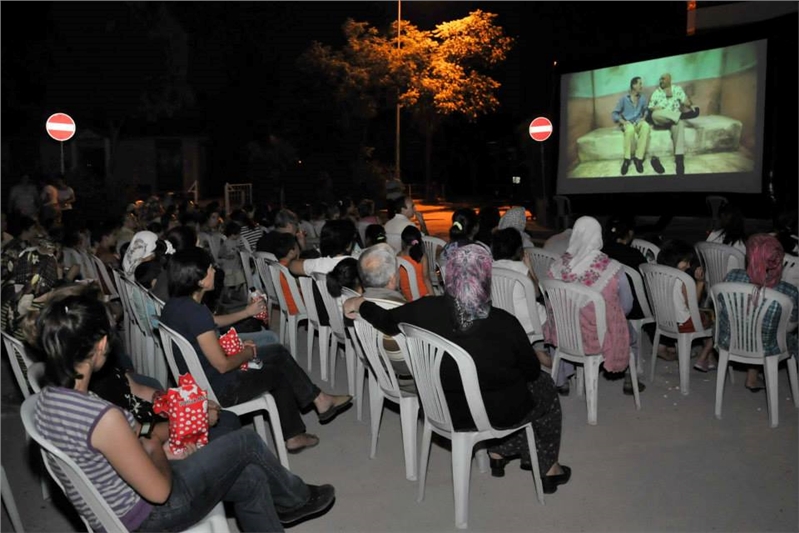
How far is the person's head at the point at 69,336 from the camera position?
2.29 meters

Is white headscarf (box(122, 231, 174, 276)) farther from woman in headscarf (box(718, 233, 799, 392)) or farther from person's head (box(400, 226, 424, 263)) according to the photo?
woman in headscarf (box(718, 233, 799, 392))

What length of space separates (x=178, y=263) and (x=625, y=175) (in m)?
10.9

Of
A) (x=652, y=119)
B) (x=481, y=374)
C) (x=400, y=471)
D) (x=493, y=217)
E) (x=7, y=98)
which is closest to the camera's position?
(x=481, y=374)

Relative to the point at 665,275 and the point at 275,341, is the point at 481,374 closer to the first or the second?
the point at 275,341

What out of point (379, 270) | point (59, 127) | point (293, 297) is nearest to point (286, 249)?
point (293, 297)

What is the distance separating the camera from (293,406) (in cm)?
411

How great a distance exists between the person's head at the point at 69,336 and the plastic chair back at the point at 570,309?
2928 mm

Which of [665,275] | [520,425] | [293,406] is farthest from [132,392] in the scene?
[665,275]

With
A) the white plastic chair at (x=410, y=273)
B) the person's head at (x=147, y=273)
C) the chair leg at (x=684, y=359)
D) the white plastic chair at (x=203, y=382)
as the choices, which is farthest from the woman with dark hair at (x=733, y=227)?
the person's head at (x=147, y=273)

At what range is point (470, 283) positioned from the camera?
3143mm

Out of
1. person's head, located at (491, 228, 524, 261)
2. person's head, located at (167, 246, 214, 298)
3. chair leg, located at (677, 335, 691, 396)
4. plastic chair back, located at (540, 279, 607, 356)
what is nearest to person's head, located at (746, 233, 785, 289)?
chair leg, located at (677, 335, 691, 396)

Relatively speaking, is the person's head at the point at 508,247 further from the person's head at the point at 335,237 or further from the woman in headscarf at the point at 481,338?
the woman in headscarf at the point at 481,338

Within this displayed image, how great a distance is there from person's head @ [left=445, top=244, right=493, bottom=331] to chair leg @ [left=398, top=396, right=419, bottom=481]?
741 mm

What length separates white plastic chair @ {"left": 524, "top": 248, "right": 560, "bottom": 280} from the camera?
20.5 ft
